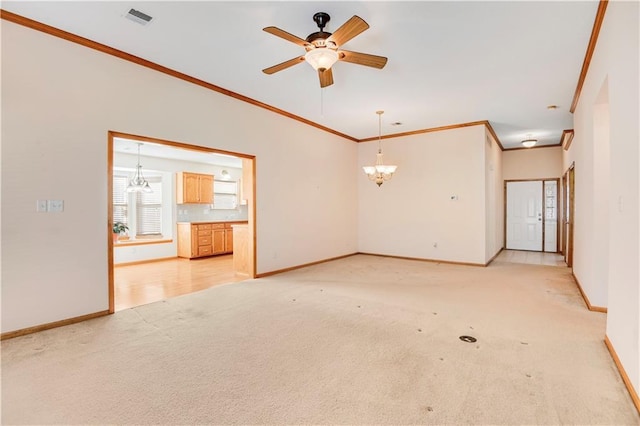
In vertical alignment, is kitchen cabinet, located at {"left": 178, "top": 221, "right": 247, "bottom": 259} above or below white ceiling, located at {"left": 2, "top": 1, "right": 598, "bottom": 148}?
below

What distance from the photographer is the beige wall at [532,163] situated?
28.1 feet

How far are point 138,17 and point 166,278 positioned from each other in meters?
4.21

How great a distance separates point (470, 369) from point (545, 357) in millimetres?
729

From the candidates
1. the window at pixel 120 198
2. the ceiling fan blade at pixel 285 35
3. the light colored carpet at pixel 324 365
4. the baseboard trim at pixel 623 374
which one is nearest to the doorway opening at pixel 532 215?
the light colored carpet at pixel 324 365

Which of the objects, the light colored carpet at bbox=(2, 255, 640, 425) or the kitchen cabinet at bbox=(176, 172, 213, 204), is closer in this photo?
the light colored carpet at bbox=(2, 255, 640, 425)

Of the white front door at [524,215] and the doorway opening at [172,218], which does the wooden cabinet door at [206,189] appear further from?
the white front door at [524,215]

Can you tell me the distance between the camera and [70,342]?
2.85m

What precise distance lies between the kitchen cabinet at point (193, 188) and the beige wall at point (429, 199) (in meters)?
4.27

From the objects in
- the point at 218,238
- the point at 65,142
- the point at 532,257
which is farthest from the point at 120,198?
the point at 532,257

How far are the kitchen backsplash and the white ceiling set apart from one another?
15.6 ft

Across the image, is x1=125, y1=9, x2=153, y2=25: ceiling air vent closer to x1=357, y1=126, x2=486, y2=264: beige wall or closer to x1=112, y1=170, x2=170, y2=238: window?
x1=112, y1=170, x2=170, y2=238: window

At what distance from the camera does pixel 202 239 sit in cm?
809

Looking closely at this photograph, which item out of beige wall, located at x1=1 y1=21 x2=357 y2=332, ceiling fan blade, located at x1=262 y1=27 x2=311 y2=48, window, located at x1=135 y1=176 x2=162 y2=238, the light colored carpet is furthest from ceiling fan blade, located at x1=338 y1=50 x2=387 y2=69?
window, located at x1=135 y1=176 x2=162 y2=238

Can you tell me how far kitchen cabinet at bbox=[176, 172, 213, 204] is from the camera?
8.19 m
